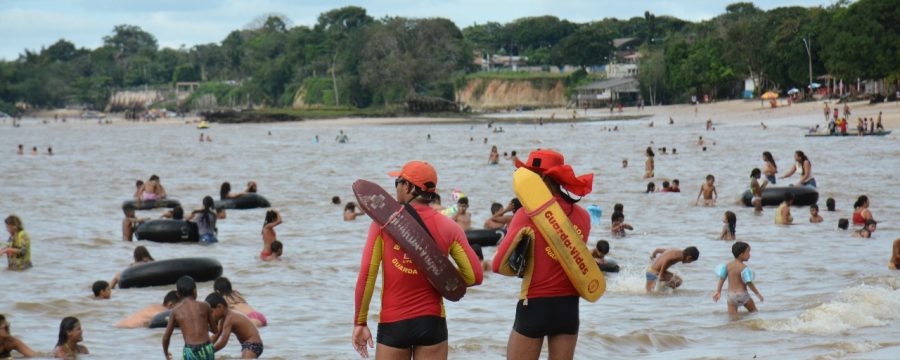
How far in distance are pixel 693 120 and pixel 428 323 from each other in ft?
252

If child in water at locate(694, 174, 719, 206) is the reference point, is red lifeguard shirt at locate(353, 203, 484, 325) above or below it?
above

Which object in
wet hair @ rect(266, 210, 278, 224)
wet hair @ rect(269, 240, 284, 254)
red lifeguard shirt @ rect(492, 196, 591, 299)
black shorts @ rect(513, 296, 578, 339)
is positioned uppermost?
red lifeguard shirt @ rect(492, 196, 591, 299)

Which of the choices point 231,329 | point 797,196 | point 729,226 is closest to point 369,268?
point 231,329

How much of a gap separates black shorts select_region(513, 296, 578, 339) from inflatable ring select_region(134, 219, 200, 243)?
1466cm

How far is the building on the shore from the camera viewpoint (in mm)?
119375

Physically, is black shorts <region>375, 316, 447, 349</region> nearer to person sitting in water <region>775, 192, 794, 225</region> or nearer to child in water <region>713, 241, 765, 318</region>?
child in water <region>713, 241, 765, 318</region>

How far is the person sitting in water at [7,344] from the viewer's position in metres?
11.0

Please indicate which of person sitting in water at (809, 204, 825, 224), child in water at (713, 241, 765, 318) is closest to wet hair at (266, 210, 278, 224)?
child in water at (713, 241, 765, 318)

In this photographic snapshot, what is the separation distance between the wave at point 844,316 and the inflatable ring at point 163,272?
728 cm

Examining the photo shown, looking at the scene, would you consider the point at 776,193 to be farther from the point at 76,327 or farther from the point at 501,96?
the point at 501,96

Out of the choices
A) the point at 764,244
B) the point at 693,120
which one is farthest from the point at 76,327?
the point at 693,120

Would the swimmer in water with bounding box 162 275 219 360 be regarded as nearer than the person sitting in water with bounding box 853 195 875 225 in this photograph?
Yes

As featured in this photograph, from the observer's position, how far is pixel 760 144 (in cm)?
5253

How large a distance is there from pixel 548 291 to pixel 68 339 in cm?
633
